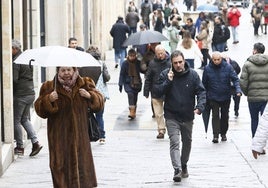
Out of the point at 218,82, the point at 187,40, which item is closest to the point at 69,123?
the point at 218,82

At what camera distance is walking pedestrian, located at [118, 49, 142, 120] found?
17922mm

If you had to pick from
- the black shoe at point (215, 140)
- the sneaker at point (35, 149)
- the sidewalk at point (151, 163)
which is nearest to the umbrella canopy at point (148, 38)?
the sidewalk at point (151, 163)

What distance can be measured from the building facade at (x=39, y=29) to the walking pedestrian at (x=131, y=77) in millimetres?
1567

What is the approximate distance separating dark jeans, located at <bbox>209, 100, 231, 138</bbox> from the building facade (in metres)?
2.99

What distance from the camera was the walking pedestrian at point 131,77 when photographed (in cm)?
1792

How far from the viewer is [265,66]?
1445cm

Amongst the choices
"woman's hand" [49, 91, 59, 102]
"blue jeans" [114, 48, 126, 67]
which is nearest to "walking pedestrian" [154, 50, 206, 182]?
"woman's hand" [49, 91, 59, 102]

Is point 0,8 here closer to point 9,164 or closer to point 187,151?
point 9,164

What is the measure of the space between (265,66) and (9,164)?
4.10 m

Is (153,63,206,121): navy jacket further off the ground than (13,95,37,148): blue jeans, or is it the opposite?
(153,63,206,121): navy jacket

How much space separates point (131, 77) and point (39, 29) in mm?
2024

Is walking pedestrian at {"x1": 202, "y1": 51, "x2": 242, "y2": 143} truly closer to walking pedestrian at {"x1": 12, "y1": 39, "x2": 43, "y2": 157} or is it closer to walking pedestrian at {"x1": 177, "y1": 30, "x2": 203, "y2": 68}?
walking pedestrian at {"x1": 12, "y1": 39, "x2": 43, "y2": 157}

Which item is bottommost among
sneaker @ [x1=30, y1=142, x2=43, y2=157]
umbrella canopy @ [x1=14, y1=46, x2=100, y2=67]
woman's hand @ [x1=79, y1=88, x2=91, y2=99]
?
sneaker @ [x1=30, y1=142, x2=43, y2=157]

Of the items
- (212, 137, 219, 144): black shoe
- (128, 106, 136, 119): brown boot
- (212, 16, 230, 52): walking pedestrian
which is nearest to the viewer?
(212, 137, 219, 144): black shoe
